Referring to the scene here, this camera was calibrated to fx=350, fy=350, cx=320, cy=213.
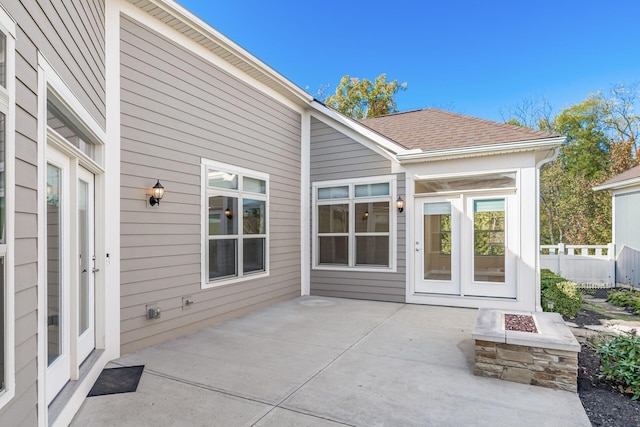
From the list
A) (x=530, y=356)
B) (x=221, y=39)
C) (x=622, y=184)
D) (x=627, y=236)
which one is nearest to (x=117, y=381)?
(x=530, y=356)

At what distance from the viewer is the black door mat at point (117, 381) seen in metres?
3.02

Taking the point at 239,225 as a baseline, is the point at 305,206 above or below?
above

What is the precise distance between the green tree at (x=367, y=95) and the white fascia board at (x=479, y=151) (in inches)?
471

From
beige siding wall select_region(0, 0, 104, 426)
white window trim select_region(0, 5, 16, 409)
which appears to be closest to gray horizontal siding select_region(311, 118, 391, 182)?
beige siding wall select_region(0, 0, 104, 426)

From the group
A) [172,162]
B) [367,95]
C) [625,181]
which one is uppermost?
[367,95]

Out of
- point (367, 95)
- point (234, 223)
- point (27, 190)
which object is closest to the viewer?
point (27, 190)

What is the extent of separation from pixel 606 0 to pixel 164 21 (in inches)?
529

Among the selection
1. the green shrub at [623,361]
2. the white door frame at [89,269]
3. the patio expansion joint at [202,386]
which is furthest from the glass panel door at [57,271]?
the green shrub at [623,361]

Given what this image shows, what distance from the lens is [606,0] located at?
36.0 feet

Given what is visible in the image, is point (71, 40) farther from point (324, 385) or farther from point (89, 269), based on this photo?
point (324, 385)

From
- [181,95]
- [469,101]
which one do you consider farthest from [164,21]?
[469,101]

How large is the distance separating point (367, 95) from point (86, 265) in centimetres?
1654

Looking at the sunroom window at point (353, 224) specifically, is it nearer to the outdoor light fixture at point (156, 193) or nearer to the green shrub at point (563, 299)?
the green shrub at point (563, 299)

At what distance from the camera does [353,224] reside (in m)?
7.14
